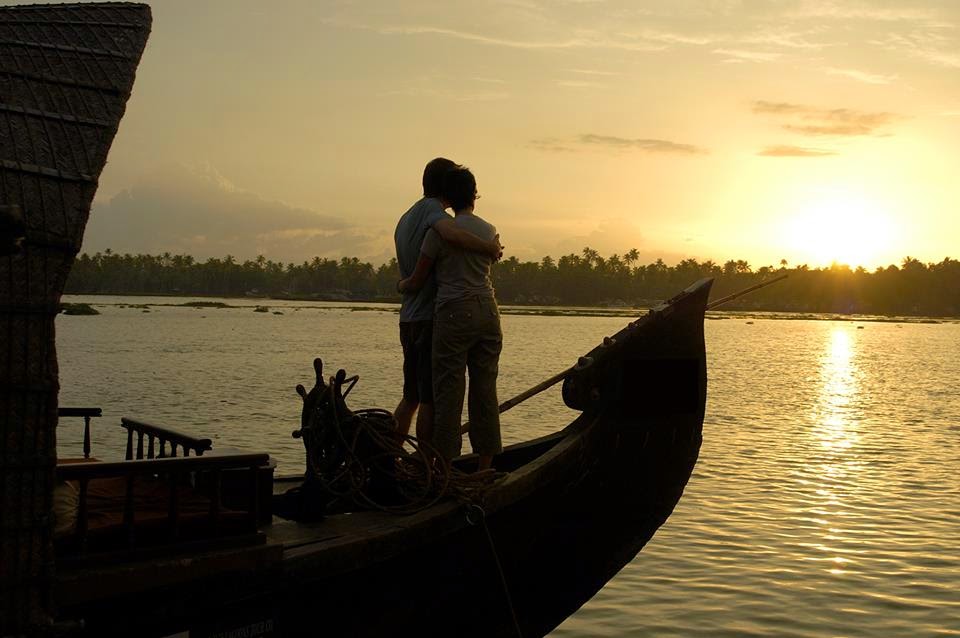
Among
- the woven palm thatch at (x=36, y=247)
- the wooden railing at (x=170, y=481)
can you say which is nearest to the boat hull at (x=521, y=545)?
the wooden railing at (x=170, y=481)

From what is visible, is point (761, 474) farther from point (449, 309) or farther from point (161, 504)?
point (161, 504)

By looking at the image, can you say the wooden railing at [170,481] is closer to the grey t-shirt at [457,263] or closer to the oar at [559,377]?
the grey t-shirt at [457,263]

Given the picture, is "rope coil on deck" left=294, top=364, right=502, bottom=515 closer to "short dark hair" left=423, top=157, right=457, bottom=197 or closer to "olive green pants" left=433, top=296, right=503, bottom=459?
"olive green pants" left=433, top=296, right=503, bottom=459

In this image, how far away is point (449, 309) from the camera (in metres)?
5.98

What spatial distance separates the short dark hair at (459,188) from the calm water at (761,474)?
12.3 ft

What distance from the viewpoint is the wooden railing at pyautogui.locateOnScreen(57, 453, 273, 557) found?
4250mm

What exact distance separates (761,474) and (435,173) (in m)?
10.8

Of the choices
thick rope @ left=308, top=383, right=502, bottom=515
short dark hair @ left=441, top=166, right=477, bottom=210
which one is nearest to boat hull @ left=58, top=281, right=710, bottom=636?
thick rope @ left=308, top=383, right=502, bottom=515

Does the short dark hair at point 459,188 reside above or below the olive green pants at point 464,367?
above

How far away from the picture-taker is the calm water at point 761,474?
862cm

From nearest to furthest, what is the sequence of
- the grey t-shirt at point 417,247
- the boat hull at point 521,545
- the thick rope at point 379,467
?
the boat hull at point 521,545, the thick rope at point 379,467, the grey t-shirt at point 417,247

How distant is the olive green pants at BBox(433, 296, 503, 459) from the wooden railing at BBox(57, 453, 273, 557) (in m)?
1.27

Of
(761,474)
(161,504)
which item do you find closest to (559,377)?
(161,504)

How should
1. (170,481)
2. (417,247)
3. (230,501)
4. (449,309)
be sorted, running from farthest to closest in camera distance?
1. (417,247)
2. (449,309)
3. (230,501)
4. (170,481)
